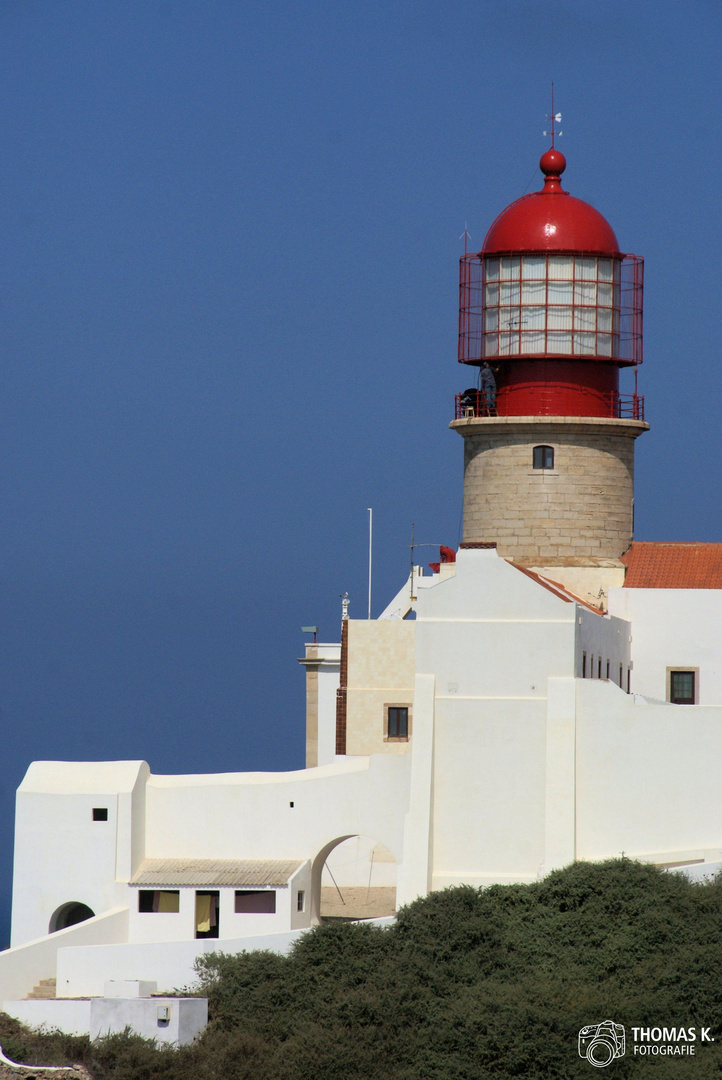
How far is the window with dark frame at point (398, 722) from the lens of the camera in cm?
4291

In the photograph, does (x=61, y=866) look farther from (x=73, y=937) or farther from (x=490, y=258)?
(x=490, y=258)

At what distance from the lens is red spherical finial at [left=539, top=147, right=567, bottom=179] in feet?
142

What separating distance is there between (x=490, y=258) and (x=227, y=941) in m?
15.4

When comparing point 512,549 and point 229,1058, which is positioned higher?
point 512,549

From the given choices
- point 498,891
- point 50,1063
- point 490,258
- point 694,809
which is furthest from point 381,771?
point 490,258

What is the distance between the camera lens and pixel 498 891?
35.9 m

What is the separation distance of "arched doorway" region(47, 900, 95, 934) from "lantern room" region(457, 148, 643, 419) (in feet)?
43.8

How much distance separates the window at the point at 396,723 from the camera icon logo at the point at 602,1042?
37.7 ft

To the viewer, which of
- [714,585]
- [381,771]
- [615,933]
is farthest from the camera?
[714,585]

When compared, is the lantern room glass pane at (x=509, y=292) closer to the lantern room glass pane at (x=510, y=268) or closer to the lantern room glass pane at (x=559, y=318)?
the lantern room glass pane at (x=510, y=268)

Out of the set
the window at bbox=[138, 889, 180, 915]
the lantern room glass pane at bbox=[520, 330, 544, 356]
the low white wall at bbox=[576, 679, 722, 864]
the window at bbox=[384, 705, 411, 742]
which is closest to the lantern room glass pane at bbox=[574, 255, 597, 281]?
the lantern room glass pane at bbox=[520, 330, 544, 356]

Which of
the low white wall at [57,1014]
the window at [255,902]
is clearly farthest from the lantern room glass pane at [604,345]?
the low white wall at [57,1014]

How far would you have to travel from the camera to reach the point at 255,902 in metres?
36.7

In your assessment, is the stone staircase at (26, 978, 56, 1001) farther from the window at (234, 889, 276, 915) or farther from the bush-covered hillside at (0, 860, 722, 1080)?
the window at (234, 889, 276, 915)
